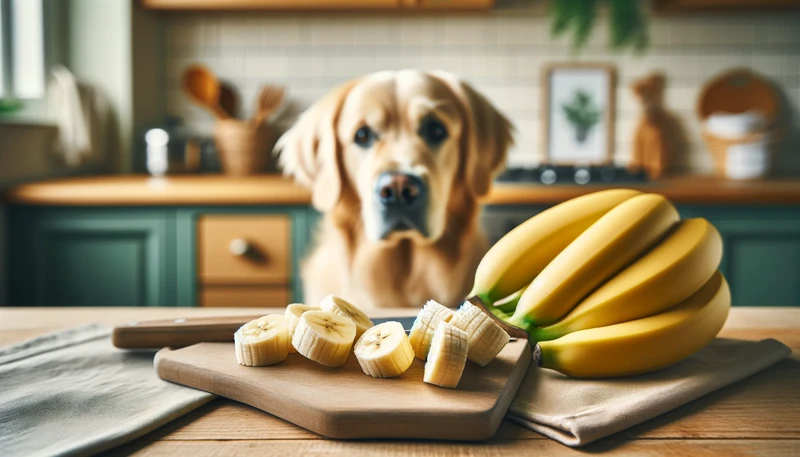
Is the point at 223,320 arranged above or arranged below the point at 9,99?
below

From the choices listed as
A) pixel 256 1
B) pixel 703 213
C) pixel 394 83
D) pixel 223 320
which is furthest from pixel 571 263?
pixel 256 1

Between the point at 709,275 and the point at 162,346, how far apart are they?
1.95ft

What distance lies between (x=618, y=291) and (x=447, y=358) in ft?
0.66

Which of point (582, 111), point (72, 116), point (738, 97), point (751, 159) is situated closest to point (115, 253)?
point (72, 116)

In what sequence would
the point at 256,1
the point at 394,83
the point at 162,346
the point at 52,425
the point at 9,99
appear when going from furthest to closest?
1. the point at 256,1
2. the point at 9,99
3. the point at 394,83
4. the point at 162,346
5. the point at 52,425

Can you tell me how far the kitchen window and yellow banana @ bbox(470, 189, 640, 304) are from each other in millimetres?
2415

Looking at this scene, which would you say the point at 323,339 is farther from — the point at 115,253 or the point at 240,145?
the point at 240,145

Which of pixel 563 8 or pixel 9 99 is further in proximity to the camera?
pixel 563 8

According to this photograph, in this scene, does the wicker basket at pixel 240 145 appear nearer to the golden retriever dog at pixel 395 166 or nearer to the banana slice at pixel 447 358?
the golden retriever dog at pixel 395 166

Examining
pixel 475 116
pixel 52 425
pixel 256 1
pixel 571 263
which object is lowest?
pixel 52 425

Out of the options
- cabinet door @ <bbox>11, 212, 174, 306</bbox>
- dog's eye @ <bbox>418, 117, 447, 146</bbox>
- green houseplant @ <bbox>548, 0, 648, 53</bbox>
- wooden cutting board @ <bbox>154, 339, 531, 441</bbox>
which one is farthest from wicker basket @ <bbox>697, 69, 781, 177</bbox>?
wooden cutting board @ <bbox>154, 339, 531, 441</bbox>

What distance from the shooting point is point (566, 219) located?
0.76 meters

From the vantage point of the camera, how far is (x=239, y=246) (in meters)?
2.20

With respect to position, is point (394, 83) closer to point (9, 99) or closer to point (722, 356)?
point (722, 356)
